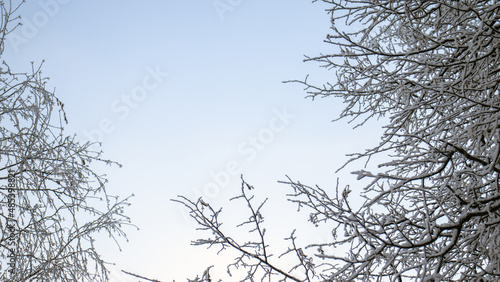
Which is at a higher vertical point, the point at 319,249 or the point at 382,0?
the point at 382,0

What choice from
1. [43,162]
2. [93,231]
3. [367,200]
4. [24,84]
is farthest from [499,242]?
[24,84]

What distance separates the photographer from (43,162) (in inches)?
162

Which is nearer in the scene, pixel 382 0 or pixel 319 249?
pixel 319 249

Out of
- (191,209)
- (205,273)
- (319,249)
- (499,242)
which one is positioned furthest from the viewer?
(499,242)

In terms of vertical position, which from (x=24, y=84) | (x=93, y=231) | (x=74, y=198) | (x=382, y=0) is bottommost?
(x=93, y=231)

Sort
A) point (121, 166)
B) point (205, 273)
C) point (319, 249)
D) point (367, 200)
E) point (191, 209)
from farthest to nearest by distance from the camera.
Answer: point (121, 166)
point (367, 200)
point (319, 249)
point (191, 209)
point (205, 273)

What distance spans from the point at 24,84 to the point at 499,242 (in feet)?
14.7

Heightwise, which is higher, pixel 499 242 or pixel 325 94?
pixel 325 94

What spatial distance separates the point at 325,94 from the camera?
4.79 meters

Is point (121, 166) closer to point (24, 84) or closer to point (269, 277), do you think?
point (24, 84)

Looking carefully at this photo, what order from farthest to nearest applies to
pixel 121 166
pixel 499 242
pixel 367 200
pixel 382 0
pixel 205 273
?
pixel 121 166 < pixel 382 0 < pixel 499 242 < pixel 367 200 < pixel 205 273

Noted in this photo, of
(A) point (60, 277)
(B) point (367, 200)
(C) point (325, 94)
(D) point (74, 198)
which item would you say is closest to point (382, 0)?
(C) point (325, 94)

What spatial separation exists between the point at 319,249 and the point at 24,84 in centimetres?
327

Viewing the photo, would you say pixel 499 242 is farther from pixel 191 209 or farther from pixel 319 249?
pixel 191 209
